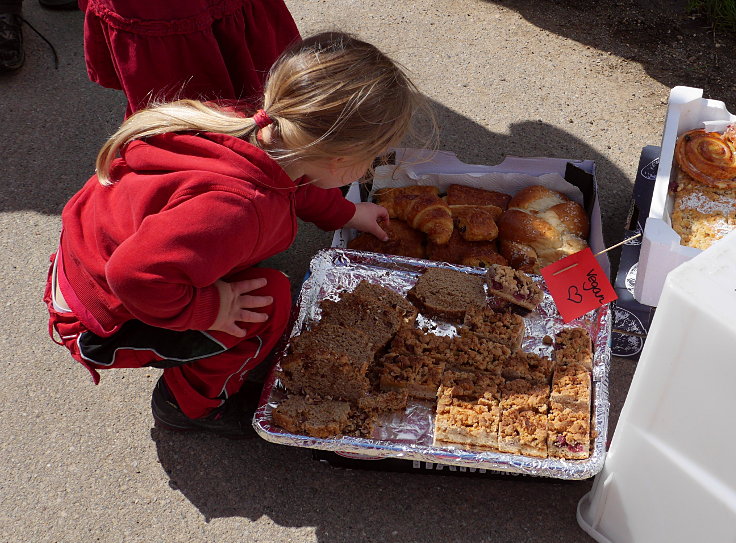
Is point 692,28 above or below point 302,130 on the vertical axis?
below

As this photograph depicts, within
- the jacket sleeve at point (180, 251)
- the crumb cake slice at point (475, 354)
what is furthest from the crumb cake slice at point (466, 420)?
the jacket sleeve at point (180, 251)

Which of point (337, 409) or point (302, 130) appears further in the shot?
point (337, 409)

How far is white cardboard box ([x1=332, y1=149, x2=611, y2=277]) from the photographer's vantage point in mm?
2783

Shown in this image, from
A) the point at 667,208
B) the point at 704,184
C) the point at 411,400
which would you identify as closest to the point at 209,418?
the point at 411,400

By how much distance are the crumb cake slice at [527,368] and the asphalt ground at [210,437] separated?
32 centimetres

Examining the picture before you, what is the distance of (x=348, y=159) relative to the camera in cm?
185

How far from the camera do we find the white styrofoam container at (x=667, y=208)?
2156 mm

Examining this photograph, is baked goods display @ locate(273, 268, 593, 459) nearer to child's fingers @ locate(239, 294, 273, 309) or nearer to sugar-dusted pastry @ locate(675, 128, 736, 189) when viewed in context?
child's fingers @ locate(239, 294, 273, 309)

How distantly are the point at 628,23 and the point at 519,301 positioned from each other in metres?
2.73

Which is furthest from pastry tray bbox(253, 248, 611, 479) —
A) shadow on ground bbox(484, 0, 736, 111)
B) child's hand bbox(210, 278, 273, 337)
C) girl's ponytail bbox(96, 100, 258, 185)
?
shadow on ground bbox(484, 0, 736, 111)

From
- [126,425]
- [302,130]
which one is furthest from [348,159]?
[126,425]

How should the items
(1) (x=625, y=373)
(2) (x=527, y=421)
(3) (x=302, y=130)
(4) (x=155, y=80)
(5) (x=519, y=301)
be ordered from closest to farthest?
1. (3) (x=302, y=130)
2. (2) (x=527, y=421)
3. (4) (x=155, y=80)
4. (5) (x=519, y=301)
5. (1) (x=625, y=373)

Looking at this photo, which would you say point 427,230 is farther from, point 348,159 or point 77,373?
point 77,373

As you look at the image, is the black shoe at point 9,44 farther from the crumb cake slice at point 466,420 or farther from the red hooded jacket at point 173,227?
the crumb cake slice at point 466,420
